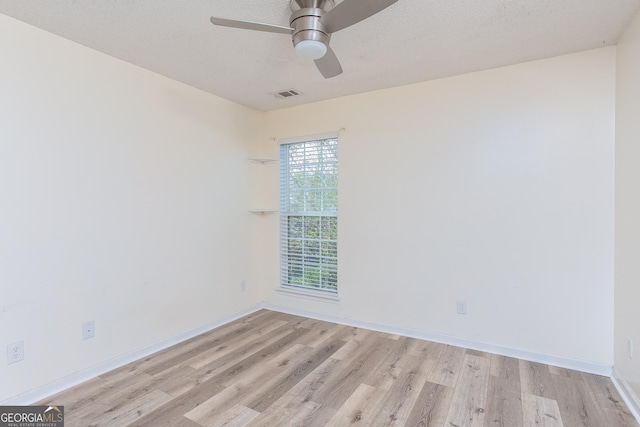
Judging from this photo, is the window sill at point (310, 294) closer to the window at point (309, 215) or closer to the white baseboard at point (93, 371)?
the window at point (309, 215)

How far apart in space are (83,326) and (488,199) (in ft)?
10.8

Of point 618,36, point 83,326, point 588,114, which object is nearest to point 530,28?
point 618,36

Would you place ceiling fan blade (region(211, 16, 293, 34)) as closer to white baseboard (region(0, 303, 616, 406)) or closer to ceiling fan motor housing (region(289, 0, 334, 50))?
ceiling fan motor housing (region(289, 0, 334, 50))

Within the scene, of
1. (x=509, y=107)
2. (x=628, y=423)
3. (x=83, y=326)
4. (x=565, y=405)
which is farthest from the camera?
(x=509, y=107)

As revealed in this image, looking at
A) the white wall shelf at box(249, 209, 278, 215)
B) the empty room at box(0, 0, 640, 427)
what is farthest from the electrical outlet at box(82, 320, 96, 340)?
the white wall shelf at box(249, 209, 278, 215)

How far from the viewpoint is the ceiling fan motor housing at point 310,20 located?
1684 mm

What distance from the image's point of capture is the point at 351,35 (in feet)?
7.04

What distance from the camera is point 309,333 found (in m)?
3.19

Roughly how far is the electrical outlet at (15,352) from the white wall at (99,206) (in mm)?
29

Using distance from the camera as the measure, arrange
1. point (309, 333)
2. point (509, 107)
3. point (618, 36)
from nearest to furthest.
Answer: point (618, 36)
point (509, 107)
point (309, 333)

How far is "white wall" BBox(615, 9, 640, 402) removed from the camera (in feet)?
6.37

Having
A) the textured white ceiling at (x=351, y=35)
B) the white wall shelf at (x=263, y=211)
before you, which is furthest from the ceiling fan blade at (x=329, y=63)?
the white wall shelf at (x=263, y=211)

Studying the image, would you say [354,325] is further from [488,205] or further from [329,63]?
[329,63]

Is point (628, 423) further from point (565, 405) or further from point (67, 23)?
point (67, 23)
